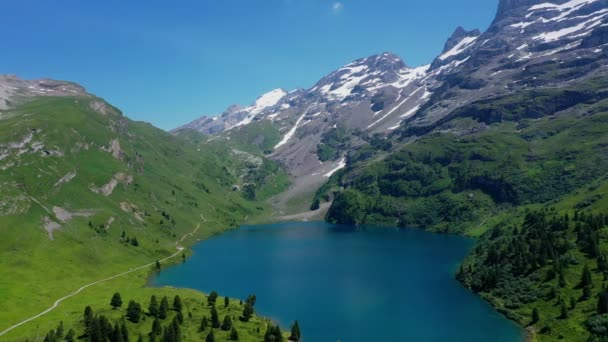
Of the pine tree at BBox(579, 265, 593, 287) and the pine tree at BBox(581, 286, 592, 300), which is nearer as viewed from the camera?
the pine tree at BBox(581, 286, 592, 300)

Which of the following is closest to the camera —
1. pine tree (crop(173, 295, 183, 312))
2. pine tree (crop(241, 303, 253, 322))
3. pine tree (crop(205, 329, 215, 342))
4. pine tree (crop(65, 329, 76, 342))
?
pine tree (crop(65, 329, 76, 342))

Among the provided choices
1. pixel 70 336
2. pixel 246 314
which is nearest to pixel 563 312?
pixel 246 314

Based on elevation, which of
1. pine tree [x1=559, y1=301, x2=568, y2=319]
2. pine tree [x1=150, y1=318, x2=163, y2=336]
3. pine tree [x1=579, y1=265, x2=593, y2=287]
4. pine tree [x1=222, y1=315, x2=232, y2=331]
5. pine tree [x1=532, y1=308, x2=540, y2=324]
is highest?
pine tree [x1=150, y1=318, x2=163, y2=336]

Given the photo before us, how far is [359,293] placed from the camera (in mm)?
135125

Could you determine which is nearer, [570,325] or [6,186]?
[570,325]

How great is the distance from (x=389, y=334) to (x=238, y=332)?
111 ft

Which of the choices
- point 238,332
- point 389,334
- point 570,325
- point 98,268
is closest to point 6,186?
point 98,268

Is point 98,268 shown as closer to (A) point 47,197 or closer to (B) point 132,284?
(B) point 132,284

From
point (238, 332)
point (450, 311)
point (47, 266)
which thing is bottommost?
point (450, 311)

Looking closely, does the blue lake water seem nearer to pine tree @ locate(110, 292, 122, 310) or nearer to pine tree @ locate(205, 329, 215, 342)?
pine tree @ locate(205, 329, 215, 342)

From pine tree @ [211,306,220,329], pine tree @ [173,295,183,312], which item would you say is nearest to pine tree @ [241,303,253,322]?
pine tree @ [211,306,220,329]

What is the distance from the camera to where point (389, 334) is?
331 feet

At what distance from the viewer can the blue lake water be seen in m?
103

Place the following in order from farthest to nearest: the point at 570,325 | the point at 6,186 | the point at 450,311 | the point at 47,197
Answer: the point at 47,197
the point at 6,186
the point at 450,311
the point at 570,325
